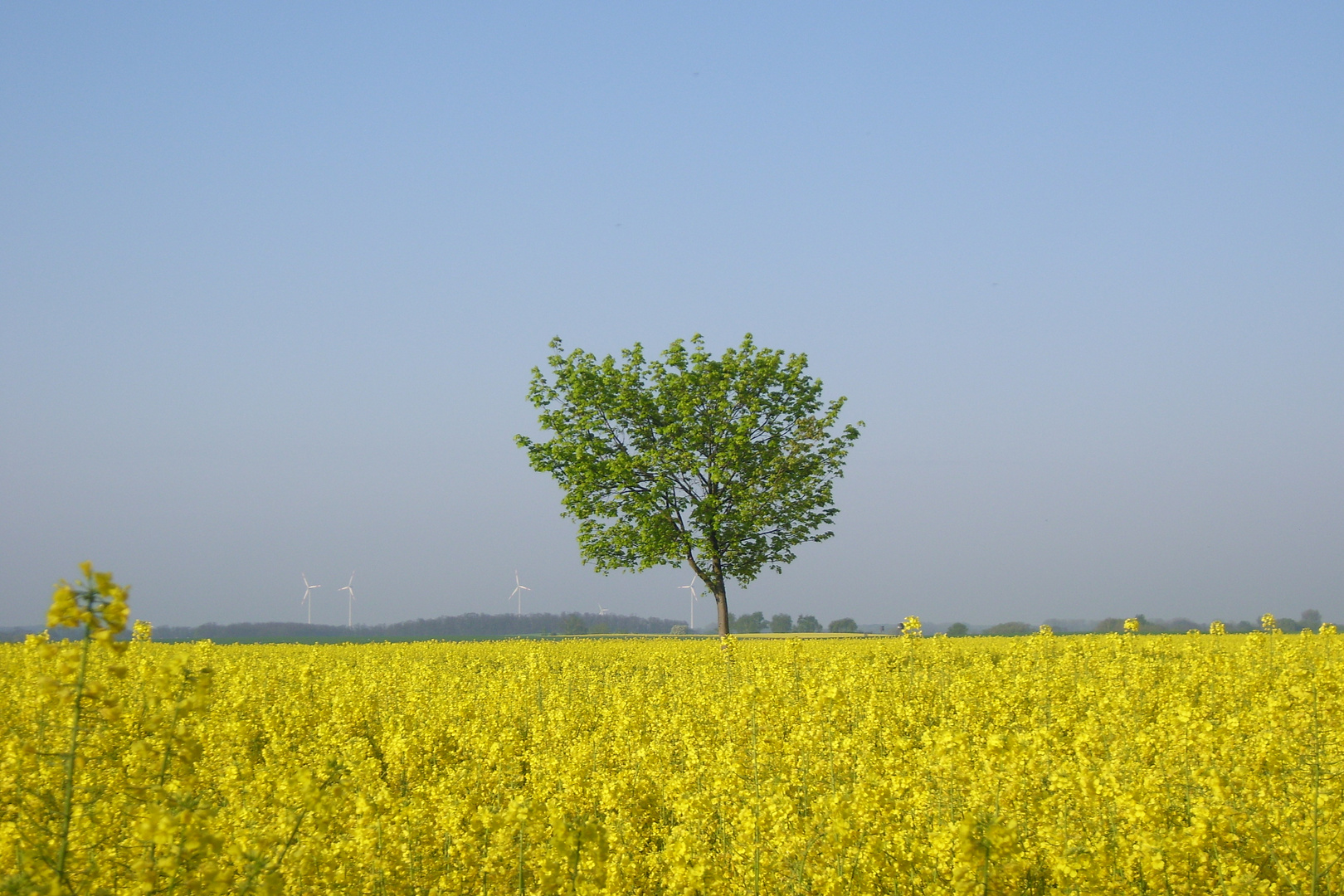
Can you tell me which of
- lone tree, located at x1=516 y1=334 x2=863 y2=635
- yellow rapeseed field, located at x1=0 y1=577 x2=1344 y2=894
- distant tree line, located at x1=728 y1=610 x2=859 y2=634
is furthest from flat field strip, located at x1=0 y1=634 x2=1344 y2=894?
distant tree line, located at x1=728 y1=610 x2=859 y2=634

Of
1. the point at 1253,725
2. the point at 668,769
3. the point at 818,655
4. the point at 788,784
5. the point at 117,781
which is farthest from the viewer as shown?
the point at 818,655

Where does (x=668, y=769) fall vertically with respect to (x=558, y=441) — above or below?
below

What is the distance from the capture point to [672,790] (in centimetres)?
505

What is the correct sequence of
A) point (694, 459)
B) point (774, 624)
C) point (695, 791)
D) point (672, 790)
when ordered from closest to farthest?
point (672, 790) → point (695, 791) → point (694, 459) → point (774, 624)

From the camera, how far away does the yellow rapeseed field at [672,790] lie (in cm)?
346

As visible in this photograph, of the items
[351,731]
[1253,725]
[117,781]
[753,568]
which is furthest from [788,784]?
[753,568]

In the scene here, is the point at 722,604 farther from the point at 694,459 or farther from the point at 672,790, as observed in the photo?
the point at 672,790

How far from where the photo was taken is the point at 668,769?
6750 millimetres

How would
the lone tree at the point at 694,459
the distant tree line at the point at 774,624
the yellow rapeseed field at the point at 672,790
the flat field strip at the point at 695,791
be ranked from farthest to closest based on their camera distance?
the distant tree line at the point at 774,624 → the lone tree at the point at 694,459 → the flat field strip at the point at 695,791 → the yellow rapeseed field at the point at 672,790

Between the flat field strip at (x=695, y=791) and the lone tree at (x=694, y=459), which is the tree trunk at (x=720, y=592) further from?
the flat field strip at (x=695, y=791)

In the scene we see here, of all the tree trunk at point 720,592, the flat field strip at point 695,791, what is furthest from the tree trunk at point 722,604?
the flat field strip at point 695,791

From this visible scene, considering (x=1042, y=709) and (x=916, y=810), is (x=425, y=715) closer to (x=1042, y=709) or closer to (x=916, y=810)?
(x=916, y=810)

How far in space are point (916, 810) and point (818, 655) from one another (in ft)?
36.6

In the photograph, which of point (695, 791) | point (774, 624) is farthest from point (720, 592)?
point (774, 624)
